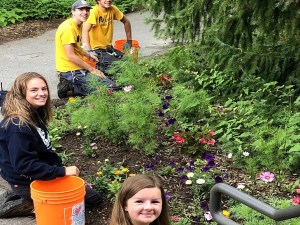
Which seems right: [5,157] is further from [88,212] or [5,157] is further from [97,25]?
[97,25]

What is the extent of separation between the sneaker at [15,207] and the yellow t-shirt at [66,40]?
284 centimetres

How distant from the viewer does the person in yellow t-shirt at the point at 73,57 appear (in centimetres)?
689

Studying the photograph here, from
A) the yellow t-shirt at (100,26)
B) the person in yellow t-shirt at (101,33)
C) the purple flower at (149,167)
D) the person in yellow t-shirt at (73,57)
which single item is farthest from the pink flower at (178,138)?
the yellow t-shirt at (100,26)

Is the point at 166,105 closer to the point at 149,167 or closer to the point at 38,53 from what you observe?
the point at 149,167

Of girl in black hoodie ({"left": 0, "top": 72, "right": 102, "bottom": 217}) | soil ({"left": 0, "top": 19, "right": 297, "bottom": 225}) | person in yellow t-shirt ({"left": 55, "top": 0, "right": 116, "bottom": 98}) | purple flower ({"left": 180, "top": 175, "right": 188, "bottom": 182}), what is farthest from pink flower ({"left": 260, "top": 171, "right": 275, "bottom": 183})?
person in yellow t-shirt ({"left": 55, "top": 0, "right": 116, "bottom": 98})

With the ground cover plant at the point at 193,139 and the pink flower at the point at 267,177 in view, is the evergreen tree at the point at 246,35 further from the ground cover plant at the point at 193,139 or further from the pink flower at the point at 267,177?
the pink flower at the point at 267,177

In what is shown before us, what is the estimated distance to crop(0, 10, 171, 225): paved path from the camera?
8773 mm

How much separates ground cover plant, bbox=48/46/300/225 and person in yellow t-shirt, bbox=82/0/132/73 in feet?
4.80

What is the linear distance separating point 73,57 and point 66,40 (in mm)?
215

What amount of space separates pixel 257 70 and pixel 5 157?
2992mm

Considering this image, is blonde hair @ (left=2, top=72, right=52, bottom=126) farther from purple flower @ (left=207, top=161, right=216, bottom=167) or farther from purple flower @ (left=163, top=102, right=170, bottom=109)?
purple flower @ (left=163, top=102, right=170, bottom=109)

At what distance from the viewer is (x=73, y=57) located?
22.7 feet

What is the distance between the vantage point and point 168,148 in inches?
208

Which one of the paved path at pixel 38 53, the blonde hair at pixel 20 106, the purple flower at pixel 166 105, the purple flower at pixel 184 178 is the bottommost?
the paved path at pixel 38 53
